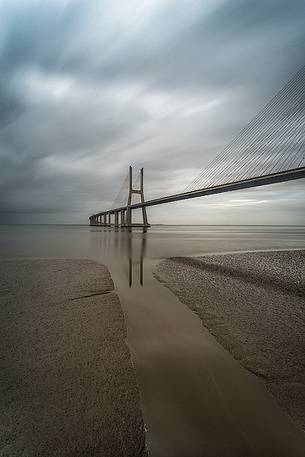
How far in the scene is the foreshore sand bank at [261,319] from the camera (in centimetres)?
250

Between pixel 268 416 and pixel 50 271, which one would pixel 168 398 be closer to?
pixel 268 416

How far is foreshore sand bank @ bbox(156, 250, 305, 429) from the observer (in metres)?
2.50

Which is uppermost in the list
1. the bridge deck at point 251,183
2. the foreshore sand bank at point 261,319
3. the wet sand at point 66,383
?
the bridge deck at point 251,183

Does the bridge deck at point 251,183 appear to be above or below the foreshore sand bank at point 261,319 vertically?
above

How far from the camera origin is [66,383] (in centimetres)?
235

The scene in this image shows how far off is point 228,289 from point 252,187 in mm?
18405

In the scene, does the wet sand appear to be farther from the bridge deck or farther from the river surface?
the bridge deck

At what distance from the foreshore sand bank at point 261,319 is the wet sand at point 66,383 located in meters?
1.38

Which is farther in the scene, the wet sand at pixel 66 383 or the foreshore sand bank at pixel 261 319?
the foreshore sand bank at pixel 261 319

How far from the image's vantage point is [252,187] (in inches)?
883

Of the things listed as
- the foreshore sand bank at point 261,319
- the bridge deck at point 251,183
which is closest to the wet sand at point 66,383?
the foreshore sand bank at point 261,319

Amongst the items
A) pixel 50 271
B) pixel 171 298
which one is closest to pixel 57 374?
pixel 171 298

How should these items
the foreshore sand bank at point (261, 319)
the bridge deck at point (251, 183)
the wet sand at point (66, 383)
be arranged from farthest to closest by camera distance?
the bridge deck at point (251, 183)
the foreshore sand bank at point (261, 319)
the wet sand at point (66, 383)

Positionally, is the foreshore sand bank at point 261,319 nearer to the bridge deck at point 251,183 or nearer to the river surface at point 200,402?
the river surface at point 200,402
